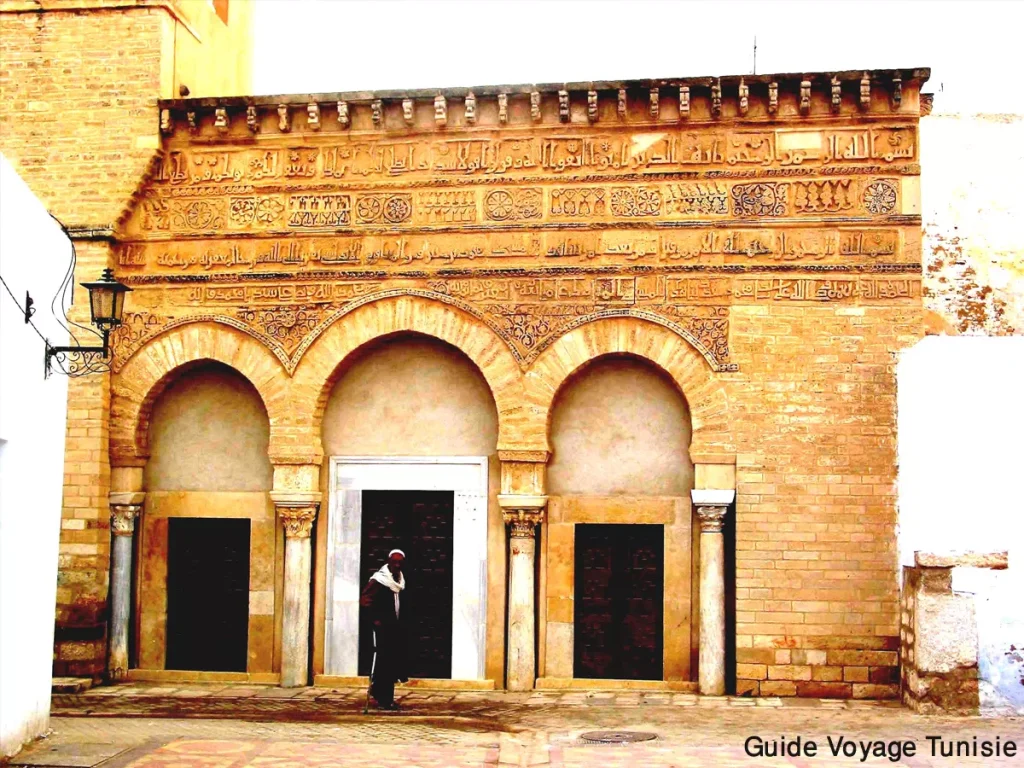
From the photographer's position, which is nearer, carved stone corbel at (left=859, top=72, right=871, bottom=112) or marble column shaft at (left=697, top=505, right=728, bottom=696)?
marble column shaft at (left=697, top=505, right=728, bottom=696)

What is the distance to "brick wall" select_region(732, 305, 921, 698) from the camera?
10.7 m

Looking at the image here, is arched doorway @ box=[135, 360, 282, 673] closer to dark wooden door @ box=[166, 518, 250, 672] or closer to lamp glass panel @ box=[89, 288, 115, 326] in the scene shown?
dark wooden door @ box=[166, 518, 250, 672]

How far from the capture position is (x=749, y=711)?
10055 millimetres

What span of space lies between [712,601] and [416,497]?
289 centimetres

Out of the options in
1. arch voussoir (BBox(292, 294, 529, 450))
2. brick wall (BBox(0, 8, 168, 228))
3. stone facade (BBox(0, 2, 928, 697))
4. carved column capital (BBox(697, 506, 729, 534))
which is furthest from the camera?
brick wall (BBox(0, 8, 168, 228))

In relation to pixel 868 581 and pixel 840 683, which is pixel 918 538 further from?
pixel 840 683

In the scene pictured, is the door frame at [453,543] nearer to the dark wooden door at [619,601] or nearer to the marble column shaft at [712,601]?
the dark wooden door at [619,601]

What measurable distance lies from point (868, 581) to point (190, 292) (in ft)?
21.9

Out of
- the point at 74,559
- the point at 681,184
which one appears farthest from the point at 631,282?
the point at 74,559

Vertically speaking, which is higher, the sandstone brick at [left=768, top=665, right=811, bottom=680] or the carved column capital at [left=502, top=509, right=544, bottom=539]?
the carved column capital at [left=502, top=509, right=544, bottom=539]

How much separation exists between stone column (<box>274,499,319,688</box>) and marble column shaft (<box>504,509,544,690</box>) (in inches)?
73.5

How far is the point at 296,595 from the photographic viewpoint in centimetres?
1153

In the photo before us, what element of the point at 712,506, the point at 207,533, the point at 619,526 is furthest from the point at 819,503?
the point at 207,533

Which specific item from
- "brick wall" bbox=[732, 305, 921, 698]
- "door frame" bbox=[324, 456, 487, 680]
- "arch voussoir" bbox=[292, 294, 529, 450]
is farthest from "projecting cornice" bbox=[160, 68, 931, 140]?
"door frame" bbox=[324, 456, 487, 680]
